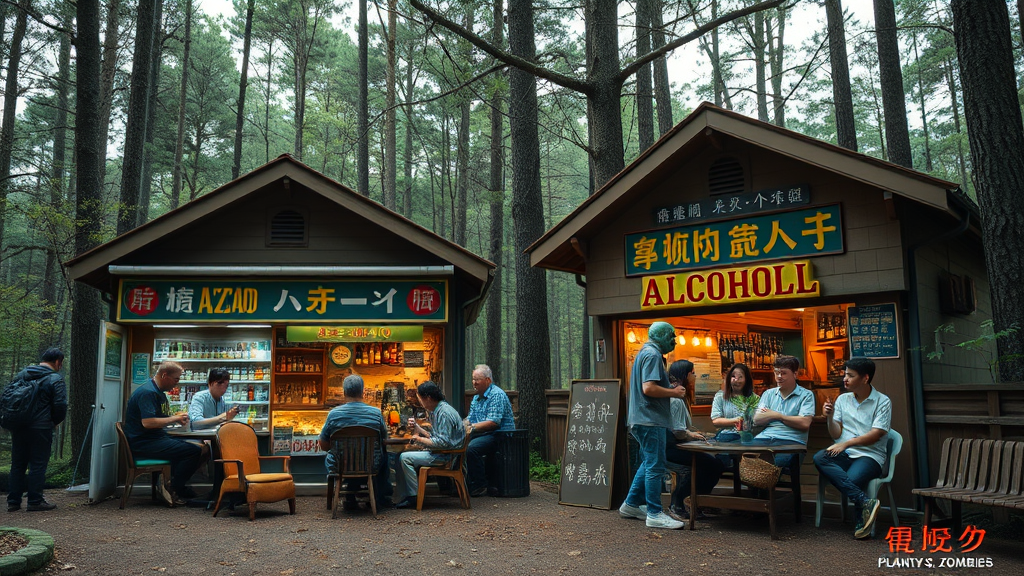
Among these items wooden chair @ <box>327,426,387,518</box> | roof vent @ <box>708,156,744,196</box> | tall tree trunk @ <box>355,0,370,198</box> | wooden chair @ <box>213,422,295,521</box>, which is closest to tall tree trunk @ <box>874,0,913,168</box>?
roof vent @ <box>708,156,744,196</box>

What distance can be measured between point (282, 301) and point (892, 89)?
12.1 meters

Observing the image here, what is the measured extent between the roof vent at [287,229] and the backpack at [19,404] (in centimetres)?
336

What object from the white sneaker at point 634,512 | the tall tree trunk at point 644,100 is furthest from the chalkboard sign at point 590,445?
the tall tree trunk at point 644,100

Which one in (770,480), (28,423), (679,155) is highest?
(679,155)

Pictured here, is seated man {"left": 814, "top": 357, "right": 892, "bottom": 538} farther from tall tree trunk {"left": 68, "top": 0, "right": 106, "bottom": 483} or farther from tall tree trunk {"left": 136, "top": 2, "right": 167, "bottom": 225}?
tall tree trunk {"left": 136, "top": 2, "right": 167, "bottom": 225}

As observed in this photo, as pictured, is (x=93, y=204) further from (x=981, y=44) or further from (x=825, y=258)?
(x=981, y=44)

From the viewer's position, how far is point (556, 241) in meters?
9.24

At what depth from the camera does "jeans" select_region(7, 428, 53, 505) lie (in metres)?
7.86

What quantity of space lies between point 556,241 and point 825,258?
316 cm

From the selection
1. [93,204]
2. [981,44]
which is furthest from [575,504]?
[93,204]

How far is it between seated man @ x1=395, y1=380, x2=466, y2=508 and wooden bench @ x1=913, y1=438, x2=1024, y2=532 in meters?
4.48

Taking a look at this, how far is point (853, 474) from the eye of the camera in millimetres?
6543

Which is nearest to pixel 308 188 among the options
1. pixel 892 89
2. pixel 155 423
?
pixel 155 423

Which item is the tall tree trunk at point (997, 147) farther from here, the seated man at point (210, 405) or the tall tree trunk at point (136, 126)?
the tall tree trunk at point (136, 126)
